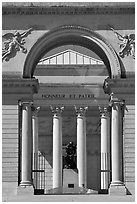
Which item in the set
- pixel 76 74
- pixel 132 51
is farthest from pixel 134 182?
pixel 76 74

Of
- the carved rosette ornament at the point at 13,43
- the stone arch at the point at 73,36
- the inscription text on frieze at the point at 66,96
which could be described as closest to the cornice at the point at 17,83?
the stone arch at the point at 73,36

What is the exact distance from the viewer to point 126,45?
2290 inches

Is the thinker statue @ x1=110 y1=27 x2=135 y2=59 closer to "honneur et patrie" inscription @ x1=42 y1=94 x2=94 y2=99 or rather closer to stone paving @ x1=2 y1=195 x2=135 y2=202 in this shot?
stone paving @ x1=2 y1=195 x2=135 y2=202

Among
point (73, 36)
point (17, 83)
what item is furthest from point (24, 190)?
point (73, 36)

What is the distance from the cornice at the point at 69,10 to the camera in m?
58.3

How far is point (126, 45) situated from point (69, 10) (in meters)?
5.19

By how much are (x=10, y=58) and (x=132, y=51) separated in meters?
9.42

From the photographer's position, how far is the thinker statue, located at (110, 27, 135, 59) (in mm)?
58188

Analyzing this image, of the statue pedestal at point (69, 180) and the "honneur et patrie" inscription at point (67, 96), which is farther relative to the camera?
the "honneur et patrie" inscription at point (67, 96)

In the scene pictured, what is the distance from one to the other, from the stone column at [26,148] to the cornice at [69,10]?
7.26 meters

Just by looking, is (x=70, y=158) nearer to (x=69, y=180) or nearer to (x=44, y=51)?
(x=69, y=180)

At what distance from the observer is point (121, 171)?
57.2 meters

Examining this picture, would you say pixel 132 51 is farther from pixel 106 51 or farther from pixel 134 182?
pixel 134 182

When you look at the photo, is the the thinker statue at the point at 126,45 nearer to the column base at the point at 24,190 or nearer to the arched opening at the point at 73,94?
the arched opening at the point at 73,94
